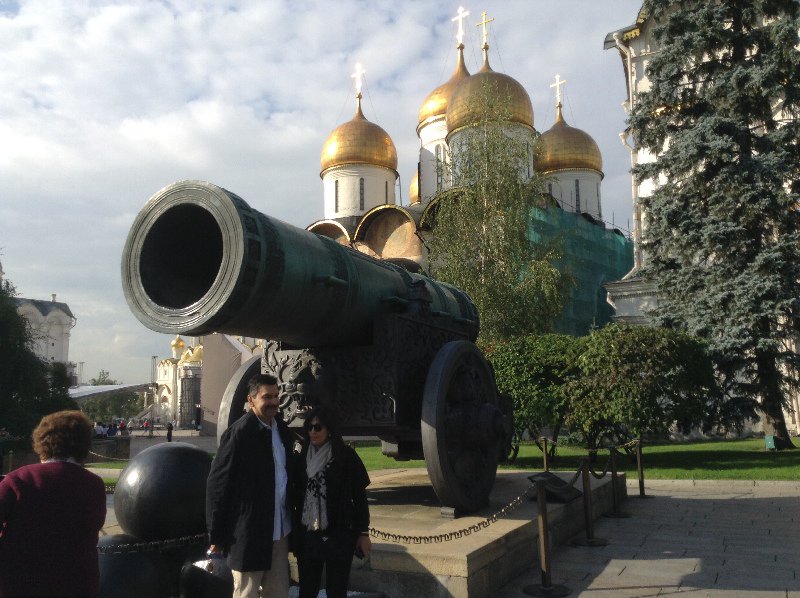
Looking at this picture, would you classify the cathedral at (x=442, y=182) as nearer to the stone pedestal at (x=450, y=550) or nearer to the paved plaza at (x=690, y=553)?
the paved plaza at (x=690, y=553)

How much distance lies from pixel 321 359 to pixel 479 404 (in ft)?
4.57

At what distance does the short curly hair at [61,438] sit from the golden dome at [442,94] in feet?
116

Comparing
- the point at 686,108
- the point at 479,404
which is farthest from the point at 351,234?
the point at 479,404

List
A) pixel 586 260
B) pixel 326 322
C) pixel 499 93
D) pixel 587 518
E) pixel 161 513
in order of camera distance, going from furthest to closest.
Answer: pixel 586 260
pixel 499 93
pixel 587 518
pixel 326 322
pixel 161 513

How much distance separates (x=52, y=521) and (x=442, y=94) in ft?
119

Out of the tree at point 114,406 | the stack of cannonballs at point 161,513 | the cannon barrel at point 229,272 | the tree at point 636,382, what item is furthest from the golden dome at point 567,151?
the tree at point 114,406

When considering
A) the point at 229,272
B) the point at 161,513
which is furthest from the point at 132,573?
the point at 229,272

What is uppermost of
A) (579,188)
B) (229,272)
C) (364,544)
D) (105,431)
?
(579,188)

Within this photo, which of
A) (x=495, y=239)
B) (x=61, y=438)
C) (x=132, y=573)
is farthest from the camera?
(x=495, y=239)

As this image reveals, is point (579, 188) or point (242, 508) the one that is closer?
point (242, 508)

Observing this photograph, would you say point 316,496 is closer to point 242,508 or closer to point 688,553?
point 242,508

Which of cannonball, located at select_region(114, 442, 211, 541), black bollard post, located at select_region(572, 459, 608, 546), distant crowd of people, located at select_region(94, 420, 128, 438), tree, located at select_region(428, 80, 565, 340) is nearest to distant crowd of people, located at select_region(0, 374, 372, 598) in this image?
cannonball, located at select_region(114, 442, 211, 541)

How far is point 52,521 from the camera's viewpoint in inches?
104

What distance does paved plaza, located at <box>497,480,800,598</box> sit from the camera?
15.3ft
